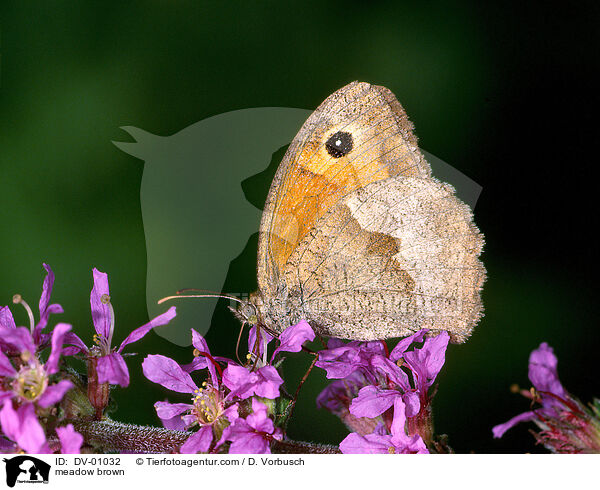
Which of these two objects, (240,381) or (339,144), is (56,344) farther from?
(339,144)

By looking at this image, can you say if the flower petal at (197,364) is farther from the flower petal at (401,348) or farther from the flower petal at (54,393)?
the flower petal at (401,348)

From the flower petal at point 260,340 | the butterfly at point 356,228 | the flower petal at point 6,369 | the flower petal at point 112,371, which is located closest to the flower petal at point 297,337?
the flower petal at point 260,340

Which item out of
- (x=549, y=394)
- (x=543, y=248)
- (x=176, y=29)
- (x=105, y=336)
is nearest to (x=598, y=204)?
(x=543, y=248)

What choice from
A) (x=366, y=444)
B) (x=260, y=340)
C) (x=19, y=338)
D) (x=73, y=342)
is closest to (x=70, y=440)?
(x=19, y=338)

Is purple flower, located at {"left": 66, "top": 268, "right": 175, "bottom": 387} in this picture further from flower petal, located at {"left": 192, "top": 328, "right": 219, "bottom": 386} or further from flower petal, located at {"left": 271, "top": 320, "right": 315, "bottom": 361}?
flower petal, located at {"left": 271, "top": 320, "right": 315, "bottom": 361}

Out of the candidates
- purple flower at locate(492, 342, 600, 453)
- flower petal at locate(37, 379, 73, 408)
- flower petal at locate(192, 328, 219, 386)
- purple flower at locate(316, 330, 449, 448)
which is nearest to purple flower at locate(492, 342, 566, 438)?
purple flower at locate(492, 342, 600, 453)

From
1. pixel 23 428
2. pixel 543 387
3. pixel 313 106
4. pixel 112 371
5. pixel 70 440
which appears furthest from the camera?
pixel 313 106
